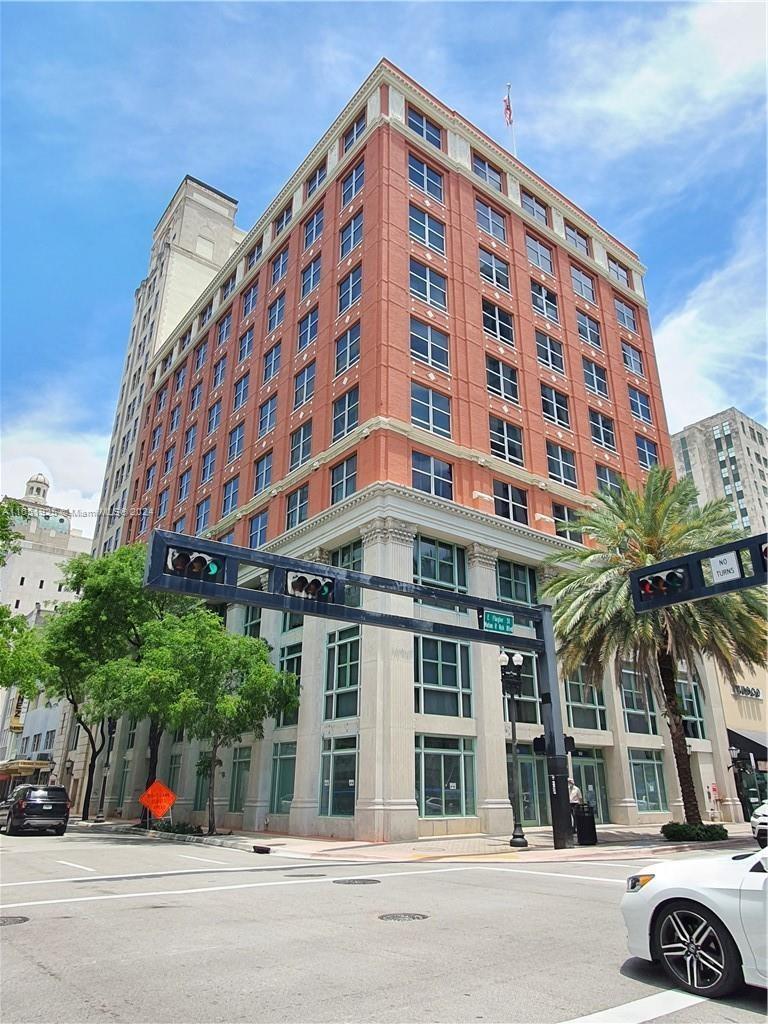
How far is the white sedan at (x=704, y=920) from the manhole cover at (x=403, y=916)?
3590 millimetres

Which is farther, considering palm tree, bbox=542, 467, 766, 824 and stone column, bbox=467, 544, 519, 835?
stone column, bbox=467, 544, 519, 835

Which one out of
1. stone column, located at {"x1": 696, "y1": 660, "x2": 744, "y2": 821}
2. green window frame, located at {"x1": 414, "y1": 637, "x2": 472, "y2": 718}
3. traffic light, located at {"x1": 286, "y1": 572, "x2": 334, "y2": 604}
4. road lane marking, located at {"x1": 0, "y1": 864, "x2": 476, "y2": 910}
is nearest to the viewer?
road lane marking, located at {"x1": 0, "y1": 864, "x2": 476, "y2": 910}

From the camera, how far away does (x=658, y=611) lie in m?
22.9

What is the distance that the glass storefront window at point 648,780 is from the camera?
32000 millimetres

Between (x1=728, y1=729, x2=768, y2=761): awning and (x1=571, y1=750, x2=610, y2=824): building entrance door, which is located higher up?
(x1=728, y1=729, x2=768, y2=761): awning

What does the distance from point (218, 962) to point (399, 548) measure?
65.3 feet

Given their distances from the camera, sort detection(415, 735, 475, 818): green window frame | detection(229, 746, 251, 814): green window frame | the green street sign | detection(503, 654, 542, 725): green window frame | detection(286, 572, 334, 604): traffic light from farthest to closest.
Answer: detection(229, 746, 251, 814): green window frame
detection(503, 654, 542, 725): green window frame
detection(415, 735, 475, 818): green window frame
the green street sign
detection(286, 572, 334, 604): traffic light

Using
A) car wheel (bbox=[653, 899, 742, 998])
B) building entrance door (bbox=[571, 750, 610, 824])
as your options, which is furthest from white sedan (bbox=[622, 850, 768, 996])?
building entrance door (bbox=[571, 750, 610, 824])

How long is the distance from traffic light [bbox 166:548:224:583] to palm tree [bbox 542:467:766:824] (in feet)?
46.8

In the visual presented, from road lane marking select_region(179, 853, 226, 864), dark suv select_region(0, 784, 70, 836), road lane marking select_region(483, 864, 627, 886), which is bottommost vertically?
road lane marking select_region(179, 853, 226, 864)

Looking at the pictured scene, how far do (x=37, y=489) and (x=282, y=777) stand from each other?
12141 centimetres

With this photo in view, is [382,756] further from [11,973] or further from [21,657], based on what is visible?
[11,973]

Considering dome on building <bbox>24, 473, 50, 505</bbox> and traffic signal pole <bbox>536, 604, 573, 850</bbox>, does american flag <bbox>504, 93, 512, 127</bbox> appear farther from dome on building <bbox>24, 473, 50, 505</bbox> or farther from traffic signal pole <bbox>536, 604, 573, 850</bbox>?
dome on building <bbox>24, 473, 50, 505</bbox>

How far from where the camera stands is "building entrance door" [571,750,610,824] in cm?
3028
